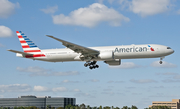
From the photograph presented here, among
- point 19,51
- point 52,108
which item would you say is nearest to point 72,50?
point 19,51

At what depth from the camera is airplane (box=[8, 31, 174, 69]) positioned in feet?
174

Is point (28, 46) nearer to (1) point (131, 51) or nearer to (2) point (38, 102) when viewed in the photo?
(1) point (131, 51)

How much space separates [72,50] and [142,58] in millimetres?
14688

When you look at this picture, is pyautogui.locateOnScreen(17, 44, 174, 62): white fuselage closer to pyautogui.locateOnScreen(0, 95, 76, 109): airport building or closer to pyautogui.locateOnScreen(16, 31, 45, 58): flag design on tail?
pyautogui.locateOnScreen(16, 31, 45, 58): flag design on tail

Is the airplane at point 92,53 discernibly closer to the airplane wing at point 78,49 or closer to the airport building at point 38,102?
the airplane wing at point 78,49

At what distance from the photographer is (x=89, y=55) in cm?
5609

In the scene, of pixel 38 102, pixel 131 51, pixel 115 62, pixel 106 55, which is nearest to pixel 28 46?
pixel 106 55

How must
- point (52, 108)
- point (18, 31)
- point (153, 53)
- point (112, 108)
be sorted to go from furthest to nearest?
point (52, 108) < point (112, 108) < point (18, 31) < point (153, 53)

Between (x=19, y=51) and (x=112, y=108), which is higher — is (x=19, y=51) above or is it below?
above

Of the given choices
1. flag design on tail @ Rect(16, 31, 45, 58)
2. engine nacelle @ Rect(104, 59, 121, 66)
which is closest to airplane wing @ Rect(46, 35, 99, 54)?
Result: engine nacelle @ Rect(104, 59, 121, 66)

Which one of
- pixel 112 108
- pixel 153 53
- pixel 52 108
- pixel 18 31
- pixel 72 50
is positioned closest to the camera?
pixel 153 53

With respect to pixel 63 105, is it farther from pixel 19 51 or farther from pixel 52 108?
pixel 19 51

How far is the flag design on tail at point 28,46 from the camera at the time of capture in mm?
59906

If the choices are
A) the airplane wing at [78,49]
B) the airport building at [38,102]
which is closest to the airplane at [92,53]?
the airplane wing at [78,49]
